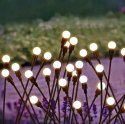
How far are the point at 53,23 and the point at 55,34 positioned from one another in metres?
0.42

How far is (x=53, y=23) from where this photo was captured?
14.5 feet

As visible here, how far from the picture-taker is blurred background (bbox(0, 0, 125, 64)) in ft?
12.0

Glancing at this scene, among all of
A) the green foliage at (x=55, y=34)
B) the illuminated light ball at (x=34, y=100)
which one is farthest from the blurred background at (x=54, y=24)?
the illuminated light ball at (x=34, y=100)

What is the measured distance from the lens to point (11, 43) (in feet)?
12.1

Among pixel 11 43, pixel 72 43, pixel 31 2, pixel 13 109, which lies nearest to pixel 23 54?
pixel 11 43

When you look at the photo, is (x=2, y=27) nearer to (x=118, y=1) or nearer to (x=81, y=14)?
(x=81, y=14)

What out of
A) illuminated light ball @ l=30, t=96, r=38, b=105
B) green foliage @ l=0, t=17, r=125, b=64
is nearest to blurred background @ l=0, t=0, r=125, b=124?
green foliage @ l=0, t=17, r=125, b=64

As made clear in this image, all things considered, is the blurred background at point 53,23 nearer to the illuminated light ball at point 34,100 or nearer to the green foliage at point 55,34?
the green foliage at point 55,34

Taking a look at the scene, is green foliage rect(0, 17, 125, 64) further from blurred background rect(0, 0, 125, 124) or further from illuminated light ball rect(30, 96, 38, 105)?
illuminated light ball rect(30, 96, 38, 105)

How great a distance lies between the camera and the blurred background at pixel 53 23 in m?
3.67

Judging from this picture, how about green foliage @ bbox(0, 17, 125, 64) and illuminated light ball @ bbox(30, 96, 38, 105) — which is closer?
illuminated light ball @ bbox(30, 96, 38, 105)

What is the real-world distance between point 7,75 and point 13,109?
0.99 m

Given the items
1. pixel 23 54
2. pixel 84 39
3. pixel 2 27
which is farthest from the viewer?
pixel 2 27

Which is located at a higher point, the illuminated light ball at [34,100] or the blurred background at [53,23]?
the blurred background at [53,23]
